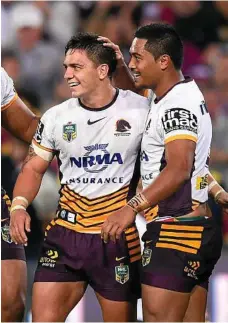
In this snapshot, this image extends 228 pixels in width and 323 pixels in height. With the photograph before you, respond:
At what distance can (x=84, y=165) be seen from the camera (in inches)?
219

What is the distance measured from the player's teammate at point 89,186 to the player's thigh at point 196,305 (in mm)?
338

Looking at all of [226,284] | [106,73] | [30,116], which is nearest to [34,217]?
[226,284]

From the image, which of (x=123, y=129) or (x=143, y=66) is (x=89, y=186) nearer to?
(x=123, y=129)

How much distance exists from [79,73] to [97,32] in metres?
5.46

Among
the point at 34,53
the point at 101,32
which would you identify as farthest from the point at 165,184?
the point at 101,32

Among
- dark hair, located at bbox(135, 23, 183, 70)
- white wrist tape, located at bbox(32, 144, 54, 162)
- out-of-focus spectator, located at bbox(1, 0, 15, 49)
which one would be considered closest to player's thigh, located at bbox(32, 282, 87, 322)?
white wrist tape, located at bbox(32, 144, 54, 162)

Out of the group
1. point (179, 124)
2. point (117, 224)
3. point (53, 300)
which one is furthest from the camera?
point (53, 300)

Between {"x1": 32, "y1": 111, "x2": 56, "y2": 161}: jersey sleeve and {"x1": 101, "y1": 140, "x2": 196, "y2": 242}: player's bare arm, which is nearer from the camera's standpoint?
{"x1": 101, "y1": 140, "x2": 196, "y2": 242}: player's bare arm

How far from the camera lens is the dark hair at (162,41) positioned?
5.38 metres

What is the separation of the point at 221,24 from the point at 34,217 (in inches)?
139

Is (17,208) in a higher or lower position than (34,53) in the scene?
lower

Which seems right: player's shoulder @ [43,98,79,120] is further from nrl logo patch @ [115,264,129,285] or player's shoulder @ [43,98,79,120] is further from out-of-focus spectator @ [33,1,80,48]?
out-of-focus spectator @ [33,1,80,48]

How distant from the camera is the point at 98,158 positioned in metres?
5.53

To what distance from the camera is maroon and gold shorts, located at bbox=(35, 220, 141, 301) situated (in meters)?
5.53
